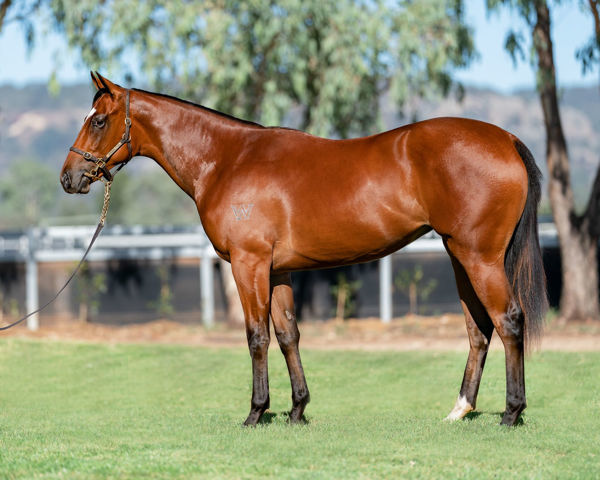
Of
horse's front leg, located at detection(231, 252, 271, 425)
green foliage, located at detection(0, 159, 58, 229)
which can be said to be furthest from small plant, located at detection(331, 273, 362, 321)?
green foliage, located at detection(0, 159, 58, 229)

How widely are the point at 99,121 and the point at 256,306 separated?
1.89m

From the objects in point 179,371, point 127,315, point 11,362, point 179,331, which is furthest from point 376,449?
point 127,315

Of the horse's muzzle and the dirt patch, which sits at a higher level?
the horse's muzzle

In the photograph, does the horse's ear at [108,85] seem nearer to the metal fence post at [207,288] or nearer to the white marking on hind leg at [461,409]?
the white marking on hind leg at [461,409]

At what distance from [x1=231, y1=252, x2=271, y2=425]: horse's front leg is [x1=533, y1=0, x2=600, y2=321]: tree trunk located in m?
9.40

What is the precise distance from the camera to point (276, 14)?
1488 centimetres

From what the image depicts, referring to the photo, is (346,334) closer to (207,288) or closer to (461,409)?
(207,288)

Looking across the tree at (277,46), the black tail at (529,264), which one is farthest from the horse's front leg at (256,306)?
the tree at (277,46)

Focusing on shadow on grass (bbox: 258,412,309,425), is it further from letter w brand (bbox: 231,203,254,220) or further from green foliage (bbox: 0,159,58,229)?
green foliage (bbox: 0,159,58,229)

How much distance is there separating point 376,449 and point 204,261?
35.4 feet

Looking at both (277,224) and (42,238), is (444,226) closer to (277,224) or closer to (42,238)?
(277,224)

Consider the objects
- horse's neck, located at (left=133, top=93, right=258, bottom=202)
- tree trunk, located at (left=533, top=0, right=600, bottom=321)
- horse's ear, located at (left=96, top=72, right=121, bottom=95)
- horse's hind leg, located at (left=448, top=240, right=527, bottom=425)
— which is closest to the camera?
horse's hind leg, located at (left=448, top=240, right=527, bottom=425)

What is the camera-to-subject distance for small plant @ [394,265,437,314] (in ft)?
53.0

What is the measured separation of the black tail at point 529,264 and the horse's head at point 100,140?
3.00 meters
